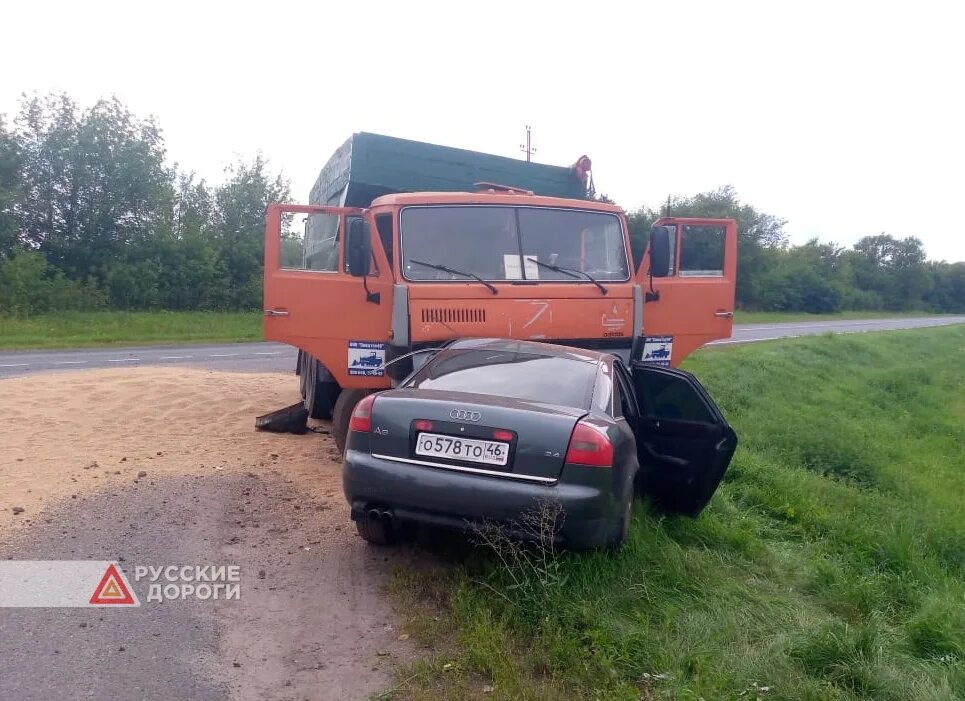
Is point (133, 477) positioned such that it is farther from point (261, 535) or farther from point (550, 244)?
point (550, 244)

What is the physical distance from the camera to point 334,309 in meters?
6.98

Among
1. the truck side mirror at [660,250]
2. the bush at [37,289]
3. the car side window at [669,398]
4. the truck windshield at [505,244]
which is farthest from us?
the bush at [37,289]

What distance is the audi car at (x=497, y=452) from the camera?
440 cm

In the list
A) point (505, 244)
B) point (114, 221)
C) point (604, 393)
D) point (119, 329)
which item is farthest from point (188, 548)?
point (114, 221)

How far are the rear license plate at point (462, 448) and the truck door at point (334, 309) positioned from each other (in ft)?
8.13

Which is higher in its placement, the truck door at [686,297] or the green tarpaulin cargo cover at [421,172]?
the green tarpaulin cargo cover at [421,172]

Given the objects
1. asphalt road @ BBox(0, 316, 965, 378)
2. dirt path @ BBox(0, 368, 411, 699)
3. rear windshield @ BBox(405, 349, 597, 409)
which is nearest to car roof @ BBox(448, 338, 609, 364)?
rear windshield @ BBox(405, 349, 597, 409)

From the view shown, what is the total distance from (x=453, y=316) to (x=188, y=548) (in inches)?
108

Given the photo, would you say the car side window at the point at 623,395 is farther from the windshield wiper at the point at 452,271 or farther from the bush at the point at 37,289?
the bush at the point at 37,289

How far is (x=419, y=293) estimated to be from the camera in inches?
267

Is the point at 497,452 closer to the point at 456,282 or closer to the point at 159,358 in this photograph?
the point at 456,282

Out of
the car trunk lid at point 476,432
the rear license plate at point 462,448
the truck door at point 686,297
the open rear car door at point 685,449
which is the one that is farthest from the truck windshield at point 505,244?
the rear license plate at point 462,448

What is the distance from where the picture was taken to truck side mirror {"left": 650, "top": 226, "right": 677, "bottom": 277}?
296 inches

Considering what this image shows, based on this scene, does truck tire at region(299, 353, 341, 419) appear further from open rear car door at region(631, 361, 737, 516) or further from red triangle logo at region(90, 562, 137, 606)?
red triangle logo at region(90, 562, 137, 606)
